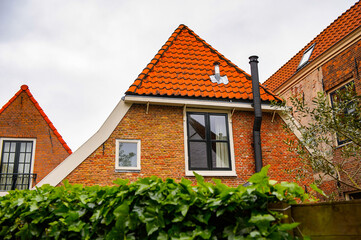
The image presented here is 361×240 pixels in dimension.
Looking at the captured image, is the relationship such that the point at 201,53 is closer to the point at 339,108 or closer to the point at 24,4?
the point at 24,4

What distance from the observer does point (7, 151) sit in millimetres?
14352

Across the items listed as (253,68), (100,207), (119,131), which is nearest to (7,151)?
(119,131)

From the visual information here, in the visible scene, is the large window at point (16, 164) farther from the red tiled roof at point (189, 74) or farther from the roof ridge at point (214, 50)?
the roof ridge at point (214, 50)

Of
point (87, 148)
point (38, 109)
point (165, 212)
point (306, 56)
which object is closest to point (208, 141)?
point (87, 148)

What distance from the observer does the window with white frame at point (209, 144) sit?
974 centimetres

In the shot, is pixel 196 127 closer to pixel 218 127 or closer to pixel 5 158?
pixel 218 127

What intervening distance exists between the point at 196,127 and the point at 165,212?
748 centimetres

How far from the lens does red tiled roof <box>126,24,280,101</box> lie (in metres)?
10.0

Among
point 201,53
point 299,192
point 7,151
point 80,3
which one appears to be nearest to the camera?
point 299,192

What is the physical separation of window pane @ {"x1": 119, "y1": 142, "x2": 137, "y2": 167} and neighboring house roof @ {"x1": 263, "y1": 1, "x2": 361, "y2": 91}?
360 inches

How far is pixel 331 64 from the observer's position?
1326 centimetres

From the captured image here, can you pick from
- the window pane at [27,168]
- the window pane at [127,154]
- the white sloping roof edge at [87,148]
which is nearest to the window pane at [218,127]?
the window pane at [127,154]

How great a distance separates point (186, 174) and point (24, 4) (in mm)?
6107

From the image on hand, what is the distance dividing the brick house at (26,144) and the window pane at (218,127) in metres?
8.12
